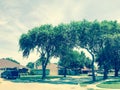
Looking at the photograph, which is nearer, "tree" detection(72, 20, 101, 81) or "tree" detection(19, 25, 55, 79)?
"tree" detection(72, 20, 101, 81)

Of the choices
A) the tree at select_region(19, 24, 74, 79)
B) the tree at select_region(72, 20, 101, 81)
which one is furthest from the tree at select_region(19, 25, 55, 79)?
the tree at select_region(72, 20, 101, 81)

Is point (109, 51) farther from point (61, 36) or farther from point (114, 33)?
point (61, 36)

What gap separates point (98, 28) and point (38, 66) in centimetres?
6025

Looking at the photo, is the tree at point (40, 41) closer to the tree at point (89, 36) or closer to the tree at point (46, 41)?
the tree at point (46, 41)

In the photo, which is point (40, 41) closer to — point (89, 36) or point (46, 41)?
point (46, 41)

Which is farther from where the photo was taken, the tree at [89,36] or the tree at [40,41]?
the tree at [40,41]

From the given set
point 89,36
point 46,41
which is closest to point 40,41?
Answer: point 46,41

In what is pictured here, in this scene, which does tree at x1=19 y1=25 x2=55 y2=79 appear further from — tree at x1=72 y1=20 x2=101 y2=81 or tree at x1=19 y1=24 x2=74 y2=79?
tree at x1=72 y1=20 x2=101 y2=81

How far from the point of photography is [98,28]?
59750 mm

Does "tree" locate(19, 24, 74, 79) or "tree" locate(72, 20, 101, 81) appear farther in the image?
"tree" locate(19, 24, 74, 79)

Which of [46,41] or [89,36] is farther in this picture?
[46,41]

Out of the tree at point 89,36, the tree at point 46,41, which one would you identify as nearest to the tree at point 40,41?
the tree at point 46,41

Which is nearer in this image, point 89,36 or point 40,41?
point 89,36

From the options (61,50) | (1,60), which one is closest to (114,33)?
(61,50)
